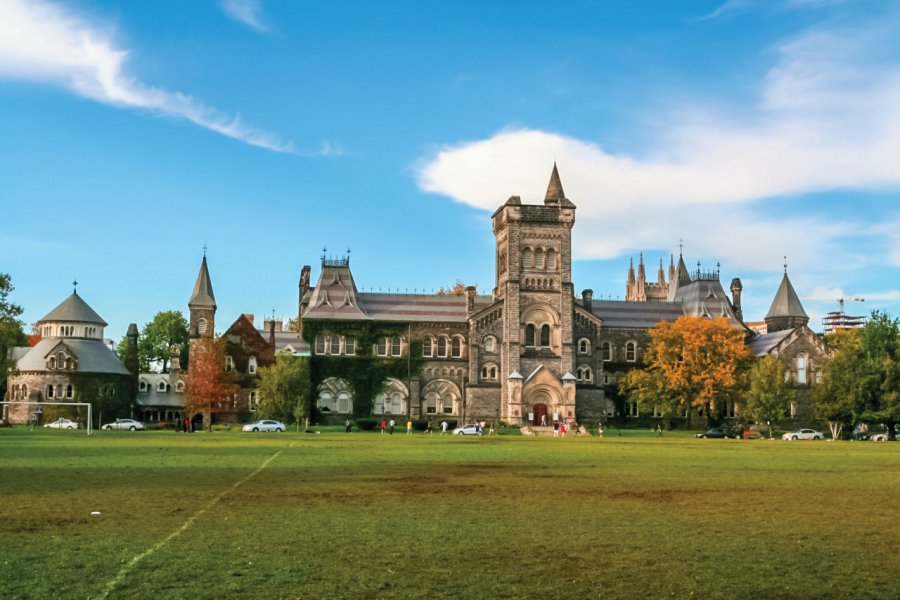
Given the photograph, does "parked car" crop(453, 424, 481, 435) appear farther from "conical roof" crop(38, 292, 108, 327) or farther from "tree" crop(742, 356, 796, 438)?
"conical roof" crop(38, 292, 108, 327)

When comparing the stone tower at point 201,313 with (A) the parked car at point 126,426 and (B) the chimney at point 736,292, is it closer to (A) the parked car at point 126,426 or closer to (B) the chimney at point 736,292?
(A) the parked car at point 126,426

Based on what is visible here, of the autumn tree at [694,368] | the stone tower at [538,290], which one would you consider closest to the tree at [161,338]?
the stone tower at [538,290]

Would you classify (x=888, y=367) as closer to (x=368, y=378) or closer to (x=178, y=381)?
(x=368, y=378)

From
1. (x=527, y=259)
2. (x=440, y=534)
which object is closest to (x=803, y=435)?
(x=527, y=259)

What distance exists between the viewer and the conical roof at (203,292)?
3789 inches

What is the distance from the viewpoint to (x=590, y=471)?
31750mm

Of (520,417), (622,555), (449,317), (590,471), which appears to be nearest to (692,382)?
(520,417)

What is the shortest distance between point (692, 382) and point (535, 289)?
16186 mm

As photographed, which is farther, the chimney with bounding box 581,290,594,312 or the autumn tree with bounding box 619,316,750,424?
the chimney with bounding box 581,290,594,312

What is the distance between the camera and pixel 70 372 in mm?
91062

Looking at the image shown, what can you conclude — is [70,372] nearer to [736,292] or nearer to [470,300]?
[470,300]

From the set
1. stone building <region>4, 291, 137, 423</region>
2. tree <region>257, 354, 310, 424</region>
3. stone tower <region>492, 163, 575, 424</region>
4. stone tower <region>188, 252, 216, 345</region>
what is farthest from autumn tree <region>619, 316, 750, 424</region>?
stone building <region>4, 291, 137, 423</region>

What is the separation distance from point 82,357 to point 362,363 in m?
25.3

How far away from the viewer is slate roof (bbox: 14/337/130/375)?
91.6 meters
